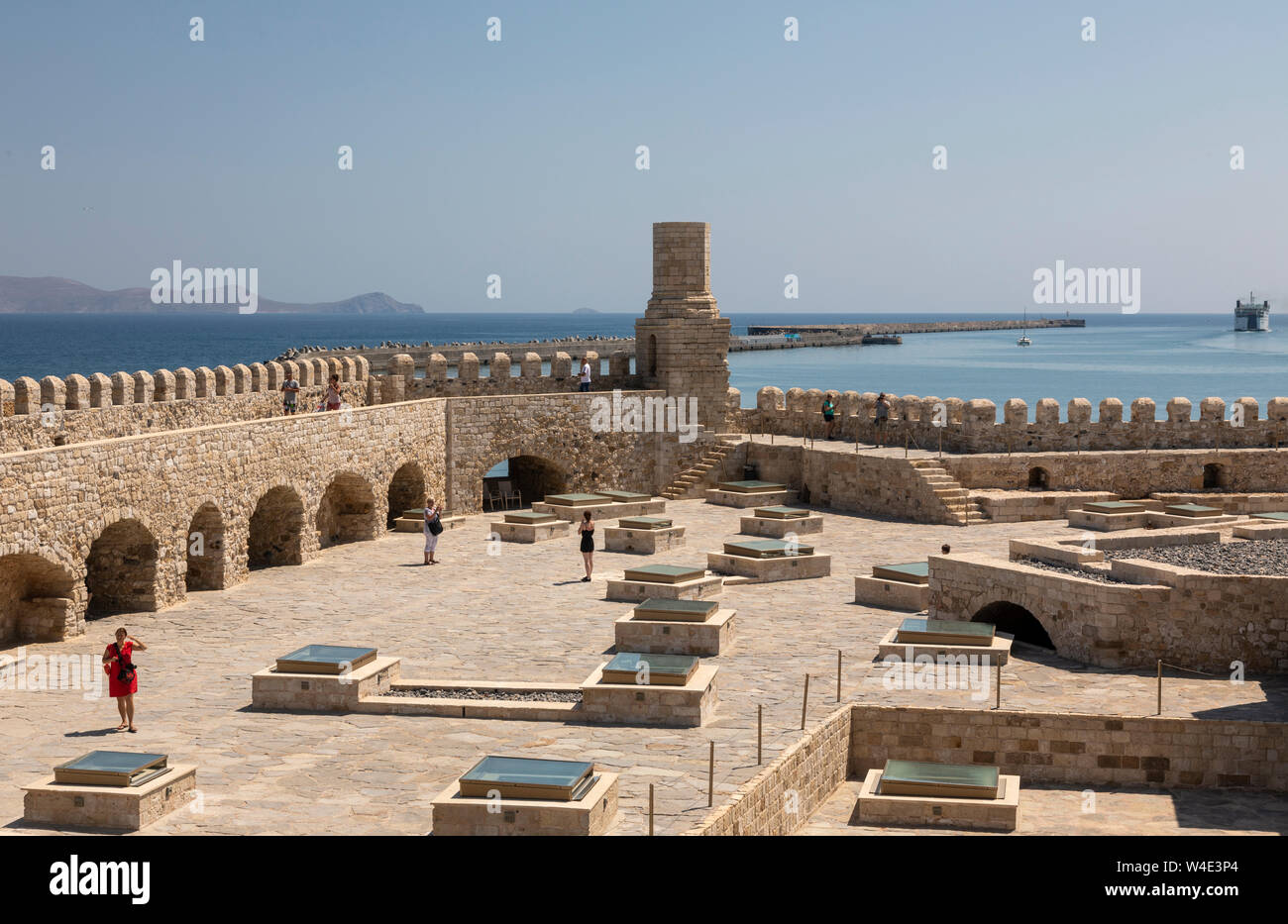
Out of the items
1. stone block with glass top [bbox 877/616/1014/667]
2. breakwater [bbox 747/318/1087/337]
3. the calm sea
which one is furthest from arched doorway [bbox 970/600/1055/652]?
breakwater [bbox 747/318/1087/337]

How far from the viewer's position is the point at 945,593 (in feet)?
65.5

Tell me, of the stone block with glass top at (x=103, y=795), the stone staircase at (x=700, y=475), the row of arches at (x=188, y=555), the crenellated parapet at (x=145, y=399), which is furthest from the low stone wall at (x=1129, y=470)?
the stone block with glass top at (x=103, y=795)

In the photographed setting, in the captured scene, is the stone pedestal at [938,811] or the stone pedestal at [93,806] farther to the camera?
the stone pedestal at [938,811]

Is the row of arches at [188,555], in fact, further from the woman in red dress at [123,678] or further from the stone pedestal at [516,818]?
the stone pedestal at [516,818]

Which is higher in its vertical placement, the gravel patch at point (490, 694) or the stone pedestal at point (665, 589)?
the stone pedestal at point (665, 589)

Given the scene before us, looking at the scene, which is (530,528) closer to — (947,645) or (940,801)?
(947,645)

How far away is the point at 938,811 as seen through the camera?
13703 millimetres

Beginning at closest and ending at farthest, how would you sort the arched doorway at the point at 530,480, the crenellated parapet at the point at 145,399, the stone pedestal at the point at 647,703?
the stone pedestal at the point at 647,703
the crenellated parapet at the point at 145,399
the arched doorway at the point at 530,480

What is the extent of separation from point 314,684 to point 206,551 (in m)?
7.76

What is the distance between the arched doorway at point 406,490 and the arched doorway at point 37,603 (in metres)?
10.4

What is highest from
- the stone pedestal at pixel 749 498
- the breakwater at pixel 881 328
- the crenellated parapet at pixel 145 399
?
the breakwater at pixel 881 328

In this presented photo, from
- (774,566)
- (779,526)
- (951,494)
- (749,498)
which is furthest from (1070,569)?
(749,498)

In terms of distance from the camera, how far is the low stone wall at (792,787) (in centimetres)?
1221

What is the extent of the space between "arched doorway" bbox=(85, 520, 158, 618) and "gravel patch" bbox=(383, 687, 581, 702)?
652cm
